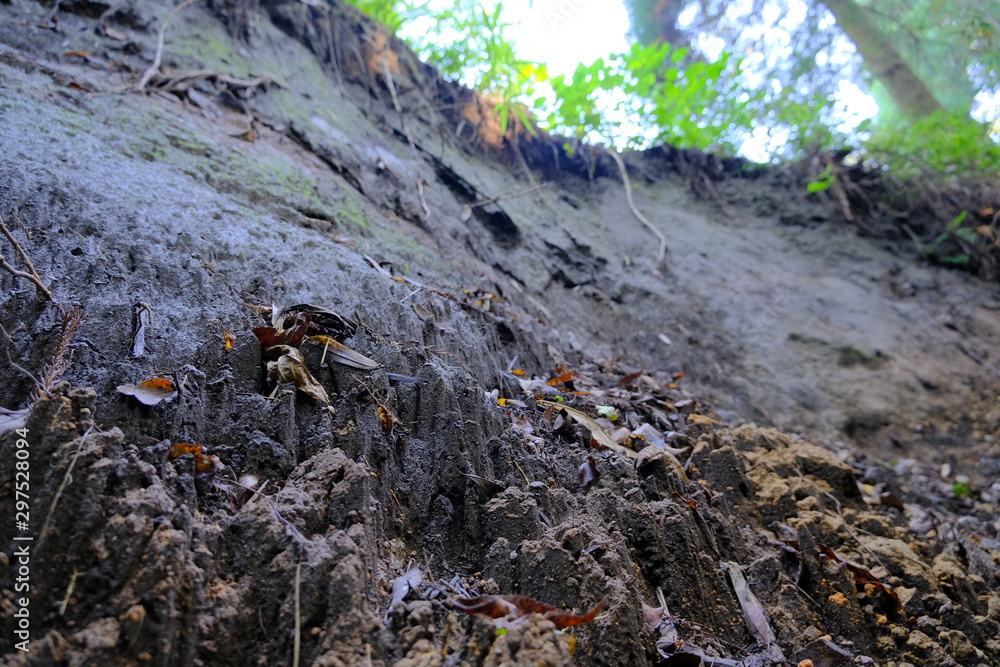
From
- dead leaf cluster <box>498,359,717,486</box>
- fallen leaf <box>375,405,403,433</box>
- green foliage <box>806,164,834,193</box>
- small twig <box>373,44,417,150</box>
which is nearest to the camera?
fallen leaf <box>375,405,403,433</box>

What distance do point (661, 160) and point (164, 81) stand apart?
6.28 metres

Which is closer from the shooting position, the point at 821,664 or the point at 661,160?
the point at 821,664

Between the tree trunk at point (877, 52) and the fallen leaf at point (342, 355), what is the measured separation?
10679 mm

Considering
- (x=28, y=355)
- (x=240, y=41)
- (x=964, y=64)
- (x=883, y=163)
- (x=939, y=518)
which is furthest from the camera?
(x=964, y=64)

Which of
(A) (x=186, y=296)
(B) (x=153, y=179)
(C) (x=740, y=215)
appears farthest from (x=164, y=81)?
(C) (x=740, y=215)

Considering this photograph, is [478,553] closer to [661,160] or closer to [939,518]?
[939,518]

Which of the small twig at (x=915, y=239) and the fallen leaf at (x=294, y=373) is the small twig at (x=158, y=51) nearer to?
the fallen leaf at (x=294, y=373)

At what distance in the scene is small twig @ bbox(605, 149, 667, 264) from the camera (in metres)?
6.62

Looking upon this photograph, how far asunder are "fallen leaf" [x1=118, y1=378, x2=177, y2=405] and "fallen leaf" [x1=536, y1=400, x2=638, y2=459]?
5.00 feet

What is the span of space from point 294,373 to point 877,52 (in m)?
11.4

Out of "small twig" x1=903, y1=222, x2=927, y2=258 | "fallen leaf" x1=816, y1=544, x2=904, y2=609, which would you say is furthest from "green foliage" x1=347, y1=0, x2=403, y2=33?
"small twig" x1=903, y1=222, x2=927, y2=258

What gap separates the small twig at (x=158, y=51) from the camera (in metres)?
3.53

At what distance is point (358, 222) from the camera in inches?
144

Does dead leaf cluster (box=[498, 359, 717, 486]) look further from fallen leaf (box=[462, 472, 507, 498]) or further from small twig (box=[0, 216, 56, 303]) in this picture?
small twig (box=[0, 216, 56, 303])
